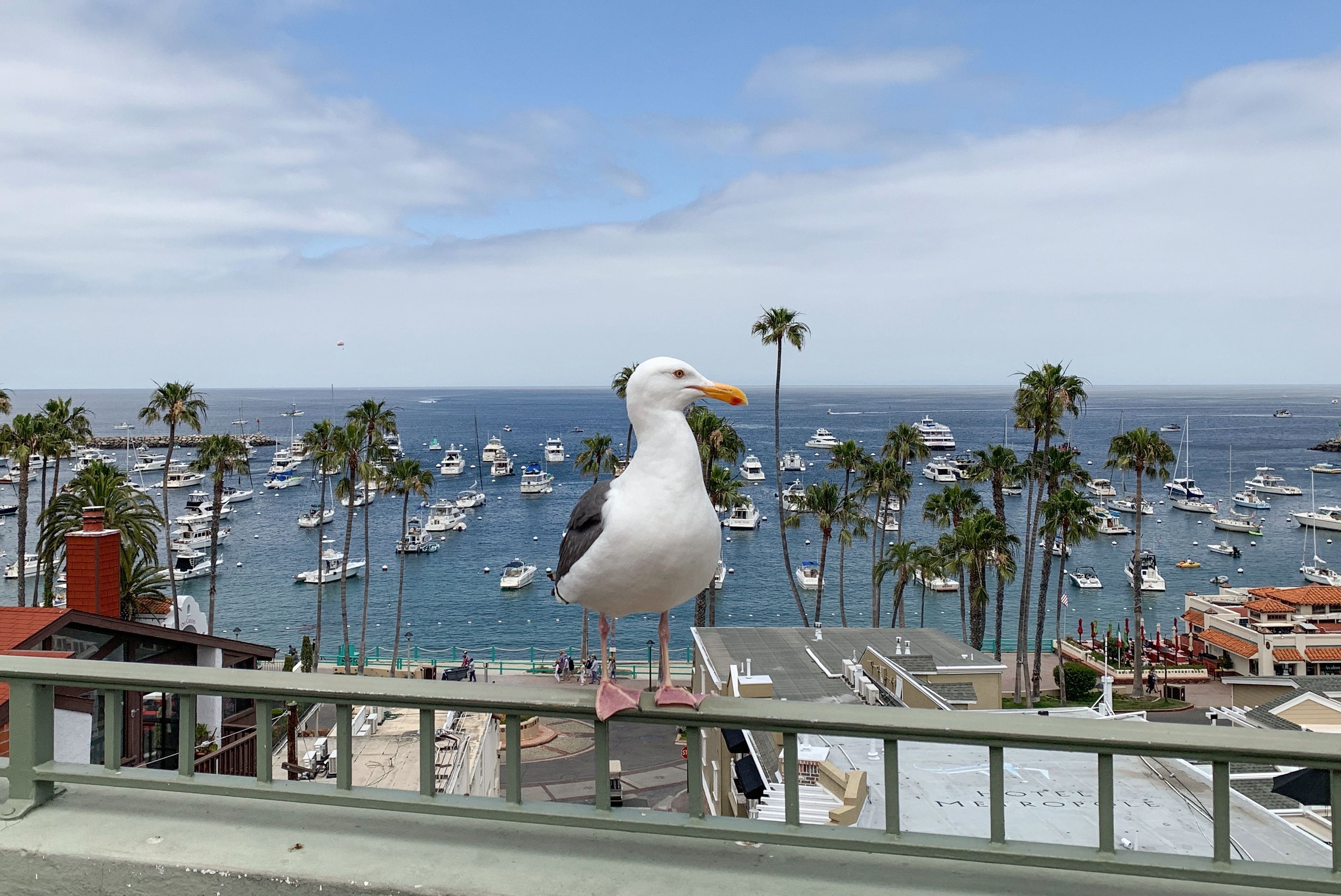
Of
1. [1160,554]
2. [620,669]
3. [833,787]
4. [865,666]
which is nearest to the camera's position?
[833,787]


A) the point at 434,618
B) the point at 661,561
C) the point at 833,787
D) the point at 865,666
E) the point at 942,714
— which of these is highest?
the point at 661,561

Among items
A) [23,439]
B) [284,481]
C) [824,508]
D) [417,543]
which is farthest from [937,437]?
[23,439]

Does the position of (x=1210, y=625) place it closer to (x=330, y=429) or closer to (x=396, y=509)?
(x=330, y=429)

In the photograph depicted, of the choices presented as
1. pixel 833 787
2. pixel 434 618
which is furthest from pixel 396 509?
pixel 833 787

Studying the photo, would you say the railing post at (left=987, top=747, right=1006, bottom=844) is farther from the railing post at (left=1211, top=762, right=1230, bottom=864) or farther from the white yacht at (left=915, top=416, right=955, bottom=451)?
the white yacht at (left=915, top=416, right=955, bottom=451)

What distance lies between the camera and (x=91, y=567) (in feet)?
39.9

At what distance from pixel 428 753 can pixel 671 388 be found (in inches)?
59.8

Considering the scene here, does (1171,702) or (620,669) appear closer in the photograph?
(1171,702)

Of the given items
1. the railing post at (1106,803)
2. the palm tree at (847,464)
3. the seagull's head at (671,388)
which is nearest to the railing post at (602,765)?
the seagull's head at (671,388)

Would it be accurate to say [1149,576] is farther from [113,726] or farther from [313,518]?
[313,518]

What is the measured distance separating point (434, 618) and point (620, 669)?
Result: 1686cm

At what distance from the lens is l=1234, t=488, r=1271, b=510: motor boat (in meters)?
78.2

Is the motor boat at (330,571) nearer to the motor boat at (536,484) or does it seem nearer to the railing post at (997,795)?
the motor boat at (536,484)

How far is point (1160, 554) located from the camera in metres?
62.6
